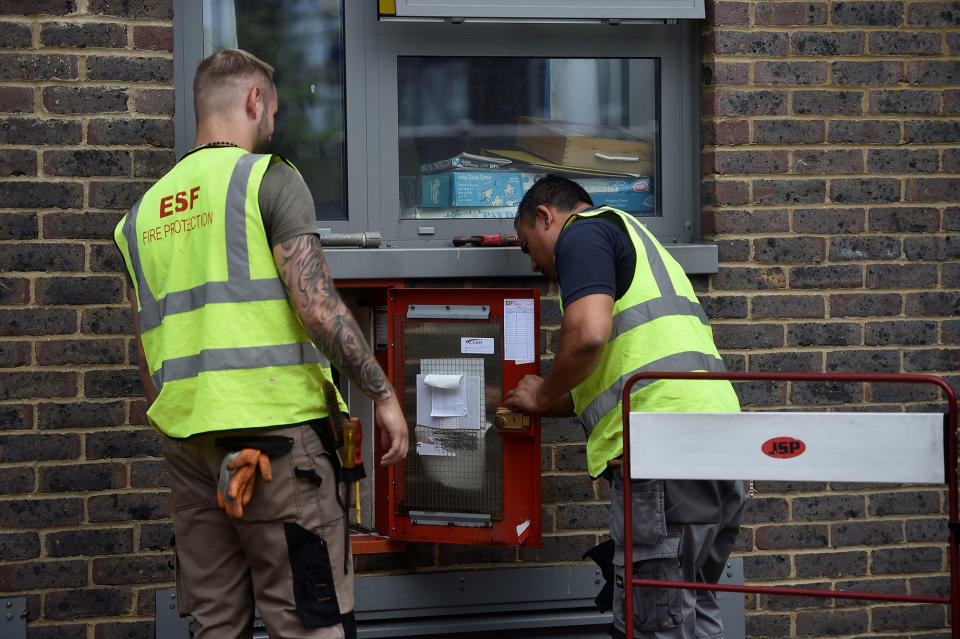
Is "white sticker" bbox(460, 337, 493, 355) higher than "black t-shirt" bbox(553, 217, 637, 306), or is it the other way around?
"black t-shirt" bbox(553, 217, 637, 306)

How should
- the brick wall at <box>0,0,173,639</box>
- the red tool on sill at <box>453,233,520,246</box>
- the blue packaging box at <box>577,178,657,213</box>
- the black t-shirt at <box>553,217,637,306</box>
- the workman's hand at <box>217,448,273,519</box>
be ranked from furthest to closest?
1. the blue packaging box at <box>577,178,657,213</box>
2. the red tool on sill at <box>453,233,520,246</box>
3. the brick wall at <box>0,0,173,639</box>
4. the black t-shirt at <box>553,217,637,306</box>
5. the workman's hand at <box>217,448,273,519</box>

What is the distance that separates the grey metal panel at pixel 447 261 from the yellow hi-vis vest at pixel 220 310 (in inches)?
46.4

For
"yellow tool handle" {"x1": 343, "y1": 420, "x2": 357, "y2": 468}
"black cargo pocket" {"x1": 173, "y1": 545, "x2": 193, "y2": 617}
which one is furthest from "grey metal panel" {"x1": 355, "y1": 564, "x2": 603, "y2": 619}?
"yellow tool handle" {"x1": 343, "y1": 420, "x2": 357, "y2": 468}

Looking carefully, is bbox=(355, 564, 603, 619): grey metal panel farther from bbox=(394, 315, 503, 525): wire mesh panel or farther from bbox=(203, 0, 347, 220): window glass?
bbox=(203, 0, 347, 220): window glass

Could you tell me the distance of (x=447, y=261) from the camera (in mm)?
4445

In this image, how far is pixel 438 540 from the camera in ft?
13.6

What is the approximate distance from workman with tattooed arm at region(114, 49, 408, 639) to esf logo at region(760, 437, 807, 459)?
1.04 metres

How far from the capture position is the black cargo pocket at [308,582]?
10.0ft

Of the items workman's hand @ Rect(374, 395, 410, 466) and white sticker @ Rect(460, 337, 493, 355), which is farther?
white sticker @ Rect(460, 337, 493, 355)

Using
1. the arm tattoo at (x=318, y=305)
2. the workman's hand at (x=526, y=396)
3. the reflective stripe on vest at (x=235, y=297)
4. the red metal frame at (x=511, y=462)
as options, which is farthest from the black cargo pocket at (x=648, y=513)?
the reflective stripe on vest at (x=235, y=297)

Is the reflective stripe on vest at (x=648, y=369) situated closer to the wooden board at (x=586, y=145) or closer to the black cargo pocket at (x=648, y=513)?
the black cargo pocket at (x=648, y=513)

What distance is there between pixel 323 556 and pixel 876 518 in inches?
106

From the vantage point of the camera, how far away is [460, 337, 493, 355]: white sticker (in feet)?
13.5

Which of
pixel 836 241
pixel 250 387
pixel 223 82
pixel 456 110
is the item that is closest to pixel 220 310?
pixel 250 387
